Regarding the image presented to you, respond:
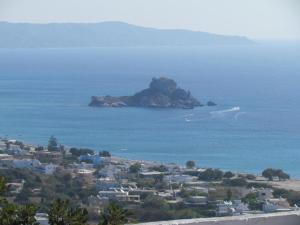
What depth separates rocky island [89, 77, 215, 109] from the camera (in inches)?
1665

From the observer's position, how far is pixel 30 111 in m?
40.5

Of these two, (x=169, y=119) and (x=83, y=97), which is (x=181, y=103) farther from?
(x=83, y=97)

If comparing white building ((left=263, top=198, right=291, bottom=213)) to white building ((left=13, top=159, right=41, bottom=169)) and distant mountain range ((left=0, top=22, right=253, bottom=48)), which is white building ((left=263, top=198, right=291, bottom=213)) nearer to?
white building ((left=13, top=159, right=41, bottom=169))

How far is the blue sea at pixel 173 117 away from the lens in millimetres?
28141

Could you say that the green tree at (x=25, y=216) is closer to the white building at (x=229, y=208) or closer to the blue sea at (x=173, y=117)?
the white building at (x=229, y=208)

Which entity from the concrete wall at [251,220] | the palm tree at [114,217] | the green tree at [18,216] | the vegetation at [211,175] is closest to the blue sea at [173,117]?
the vegetation at [211,175]

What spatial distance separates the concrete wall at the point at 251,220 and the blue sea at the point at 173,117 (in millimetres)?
20235

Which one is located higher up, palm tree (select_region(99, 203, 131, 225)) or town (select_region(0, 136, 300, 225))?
palm tree (select_region(99, 203, 131, 225))

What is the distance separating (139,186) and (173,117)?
2034cm

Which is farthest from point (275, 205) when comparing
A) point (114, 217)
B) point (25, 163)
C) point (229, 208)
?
point (114, 217)

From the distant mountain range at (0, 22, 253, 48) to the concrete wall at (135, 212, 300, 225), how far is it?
104 meters

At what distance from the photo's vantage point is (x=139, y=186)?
18469mm

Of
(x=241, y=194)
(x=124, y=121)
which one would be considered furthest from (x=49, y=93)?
(x=241, y=194)

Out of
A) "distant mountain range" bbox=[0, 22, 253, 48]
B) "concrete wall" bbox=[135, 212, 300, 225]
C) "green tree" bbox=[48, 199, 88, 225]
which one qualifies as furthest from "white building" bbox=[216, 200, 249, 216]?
"distant mountain range" bbox=[0, 22, 253, 48]
